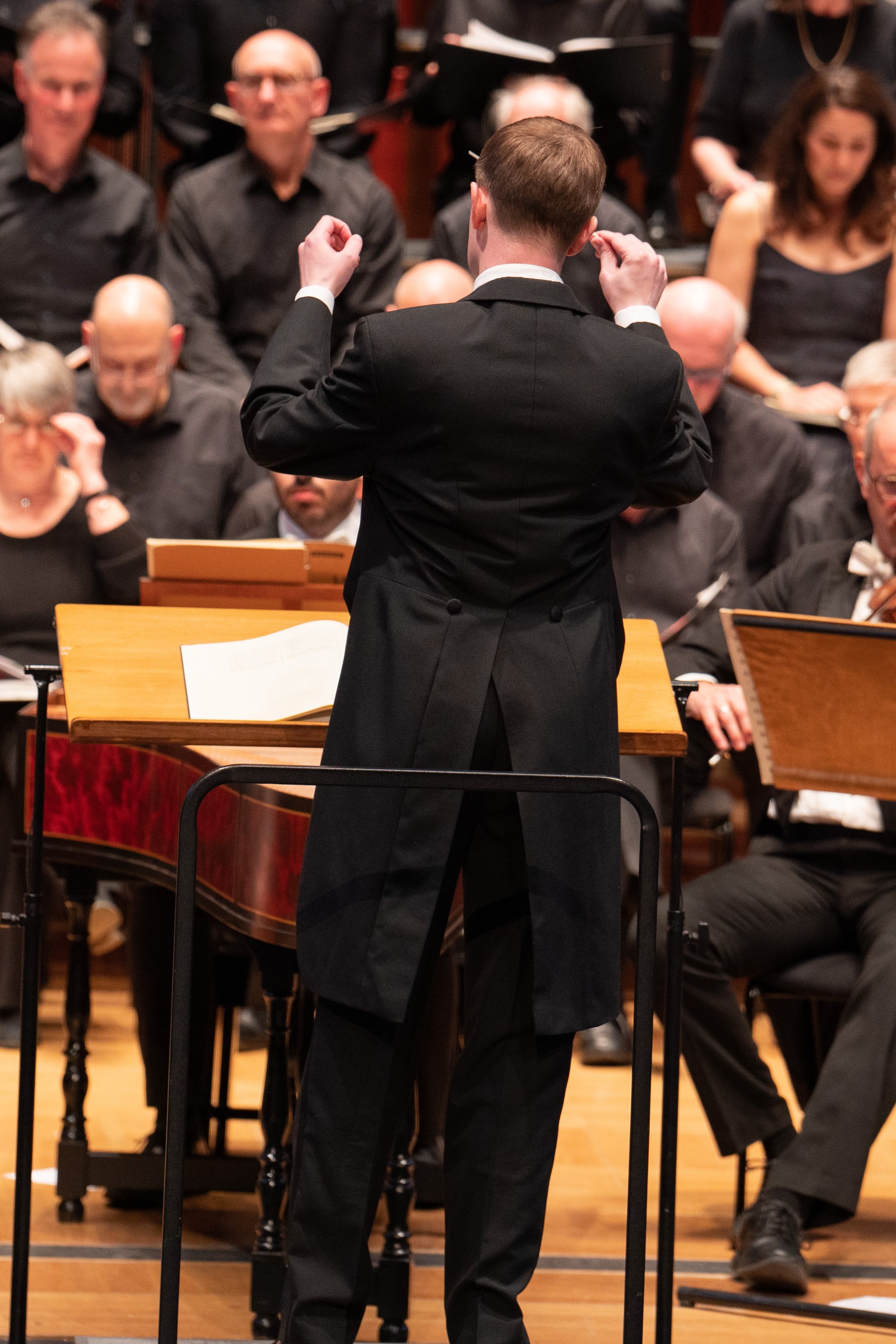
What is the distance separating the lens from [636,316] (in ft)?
6.86

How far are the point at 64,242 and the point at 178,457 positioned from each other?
2.93ft

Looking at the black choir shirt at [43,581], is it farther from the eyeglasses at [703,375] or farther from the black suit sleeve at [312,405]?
the black suit sleeve at [312,405]

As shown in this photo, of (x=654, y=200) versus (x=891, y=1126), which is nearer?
(x=891, y=1126)

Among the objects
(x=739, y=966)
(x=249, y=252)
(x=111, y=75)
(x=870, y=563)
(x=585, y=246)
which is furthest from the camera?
(x=111, y=75)

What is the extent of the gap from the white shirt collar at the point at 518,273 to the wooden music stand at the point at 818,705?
72 centimetres

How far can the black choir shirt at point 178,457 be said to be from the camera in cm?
439

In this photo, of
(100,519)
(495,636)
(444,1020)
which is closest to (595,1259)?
(444,1020)

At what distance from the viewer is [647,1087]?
6.73ft

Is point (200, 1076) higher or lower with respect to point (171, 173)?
lower

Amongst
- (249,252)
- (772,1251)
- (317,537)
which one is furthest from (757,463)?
(772,1251)

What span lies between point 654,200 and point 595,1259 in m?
3.63

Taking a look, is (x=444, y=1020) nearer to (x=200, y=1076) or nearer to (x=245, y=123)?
(x=200, y=1076)

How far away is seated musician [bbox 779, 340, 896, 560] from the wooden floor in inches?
46.4

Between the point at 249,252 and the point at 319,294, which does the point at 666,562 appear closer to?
the point at 249,252
